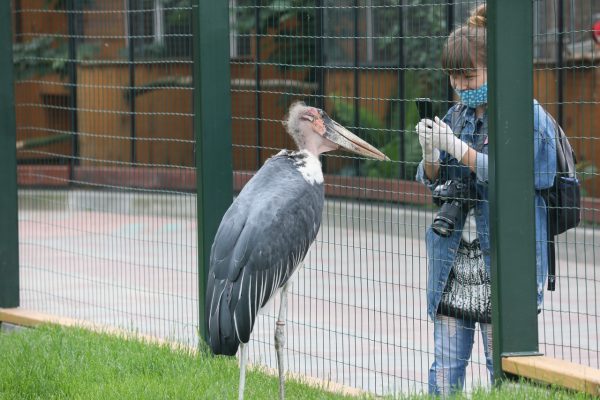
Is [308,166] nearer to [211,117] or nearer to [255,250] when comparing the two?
[255,250]

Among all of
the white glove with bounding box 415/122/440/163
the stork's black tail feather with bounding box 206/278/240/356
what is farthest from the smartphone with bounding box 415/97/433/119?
the stork's black tail feather with bounding box 206/278/240/356

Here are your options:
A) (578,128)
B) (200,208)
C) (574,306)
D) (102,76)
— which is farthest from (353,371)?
(102,76)

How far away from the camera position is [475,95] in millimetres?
6039

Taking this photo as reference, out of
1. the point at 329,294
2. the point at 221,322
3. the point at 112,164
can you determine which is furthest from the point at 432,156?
the point at 112,164

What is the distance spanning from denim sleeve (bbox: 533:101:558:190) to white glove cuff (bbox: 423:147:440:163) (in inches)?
17.8

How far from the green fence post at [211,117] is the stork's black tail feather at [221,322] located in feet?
4.87

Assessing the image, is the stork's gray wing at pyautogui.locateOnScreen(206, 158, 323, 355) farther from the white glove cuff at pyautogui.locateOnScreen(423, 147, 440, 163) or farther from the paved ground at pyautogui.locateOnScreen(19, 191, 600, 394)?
the white glove cuff at pyautogui.locateOnScreen(423, 147, 440, 163)

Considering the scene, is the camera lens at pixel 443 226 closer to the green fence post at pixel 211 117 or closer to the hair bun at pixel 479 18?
the hair bun at pixel 479 18

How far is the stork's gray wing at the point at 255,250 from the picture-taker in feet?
18.7

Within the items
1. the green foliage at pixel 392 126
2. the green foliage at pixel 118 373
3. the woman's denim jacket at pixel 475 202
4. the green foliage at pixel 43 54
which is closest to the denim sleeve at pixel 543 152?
the woman's denim jacket at pixel 475 202

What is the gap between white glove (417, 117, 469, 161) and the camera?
19.2 feet

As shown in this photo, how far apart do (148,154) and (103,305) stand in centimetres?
259

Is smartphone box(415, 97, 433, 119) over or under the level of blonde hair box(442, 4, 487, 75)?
under

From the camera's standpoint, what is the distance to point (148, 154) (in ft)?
42.2
